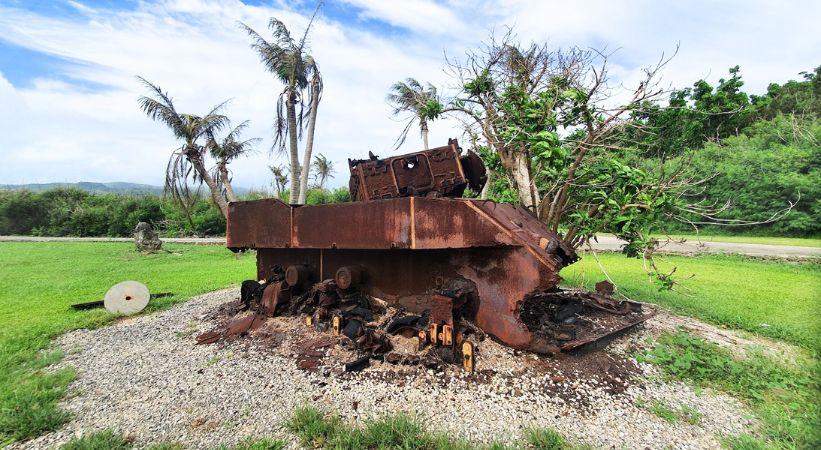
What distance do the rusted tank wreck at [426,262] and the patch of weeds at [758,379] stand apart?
1.85 feet

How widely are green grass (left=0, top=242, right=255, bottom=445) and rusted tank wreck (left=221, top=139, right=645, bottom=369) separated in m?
2.26

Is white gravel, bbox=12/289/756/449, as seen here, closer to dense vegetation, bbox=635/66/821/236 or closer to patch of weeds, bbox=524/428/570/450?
patch of weeds, bbox=524/428/570/450

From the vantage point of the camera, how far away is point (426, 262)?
14.3 ft

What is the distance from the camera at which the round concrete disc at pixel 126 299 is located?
6422mm

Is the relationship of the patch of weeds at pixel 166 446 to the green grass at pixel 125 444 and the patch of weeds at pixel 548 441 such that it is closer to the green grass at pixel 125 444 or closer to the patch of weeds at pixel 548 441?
the green grass at pixel 125 444

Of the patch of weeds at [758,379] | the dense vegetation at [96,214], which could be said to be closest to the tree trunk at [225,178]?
the dense vegetation at [96,214]

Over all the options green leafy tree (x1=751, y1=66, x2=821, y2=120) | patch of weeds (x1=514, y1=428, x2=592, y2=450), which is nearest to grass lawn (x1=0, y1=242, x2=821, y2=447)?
patch of weeds (x1=514, y1=428, x2=592, y2=450)

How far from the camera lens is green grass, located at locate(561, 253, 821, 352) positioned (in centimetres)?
543

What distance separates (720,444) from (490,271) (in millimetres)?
2094

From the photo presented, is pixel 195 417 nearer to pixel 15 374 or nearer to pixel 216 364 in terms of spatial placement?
pixel 216 364

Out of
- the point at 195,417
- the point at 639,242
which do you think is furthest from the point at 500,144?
the point at 195,417

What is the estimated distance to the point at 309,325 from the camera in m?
4.59

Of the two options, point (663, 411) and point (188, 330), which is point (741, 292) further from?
point (188, 330)

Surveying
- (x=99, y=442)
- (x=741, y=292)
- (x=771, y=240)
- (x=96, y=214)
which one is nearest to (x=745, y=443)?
(x=99, y=442)
